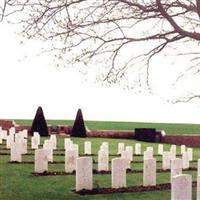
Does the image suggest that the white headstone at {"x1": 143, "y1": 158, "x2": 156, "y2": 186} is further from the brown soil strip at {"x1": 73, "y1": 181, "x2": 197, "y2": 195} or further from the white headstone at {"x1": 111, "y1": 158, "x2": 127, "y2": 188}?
the white headstone at {"x1": 111, "y1": 158, "x2": 127, "y2": 188}

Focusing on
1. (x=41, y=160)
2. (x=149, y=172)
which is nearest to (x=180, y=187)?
(x=149, y=172)

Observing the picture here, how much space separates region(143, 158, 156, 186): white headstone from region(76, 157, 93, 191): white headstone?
171cm

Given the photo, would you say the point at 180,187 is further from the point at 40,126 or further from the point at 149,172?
the point at 40,126

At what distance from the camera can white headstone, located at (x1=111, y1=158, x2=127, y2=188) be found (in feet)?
42.6

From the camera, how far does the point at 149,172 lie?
14.0m

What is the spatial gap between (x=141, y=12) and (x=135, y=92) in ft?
9.22

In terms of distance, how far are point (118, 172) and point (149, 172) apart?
1.10m

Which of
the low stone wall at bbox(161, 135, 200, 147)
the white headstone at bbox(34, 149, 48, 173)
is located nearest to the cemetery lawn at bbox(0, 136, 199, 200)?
the white headstone at bbox(34, 149, 48, 173)

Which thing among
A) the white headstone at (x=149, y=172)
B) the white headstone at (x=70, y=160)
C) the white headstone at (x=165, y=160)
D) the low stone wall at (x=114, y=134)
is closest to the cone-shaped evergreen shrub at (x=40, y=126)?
the low stone wall at (x=114, y=134)

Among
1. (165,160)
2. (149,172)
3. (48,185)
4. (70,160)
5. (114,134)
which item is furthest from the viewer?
(114,134)

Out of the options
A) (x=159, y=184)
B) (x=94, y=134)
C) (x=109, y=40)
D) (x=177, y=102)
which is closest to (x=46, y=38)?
(x=109, y=40)

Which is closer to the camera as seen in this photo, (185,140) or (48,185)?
(48,185)

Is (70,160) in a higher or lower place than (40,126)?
lower

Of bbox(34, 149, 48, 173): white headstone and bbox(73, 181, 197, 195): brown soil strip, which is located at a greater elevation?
bbox(34, 149, 48, 173): white headstone
